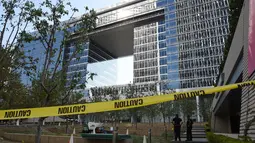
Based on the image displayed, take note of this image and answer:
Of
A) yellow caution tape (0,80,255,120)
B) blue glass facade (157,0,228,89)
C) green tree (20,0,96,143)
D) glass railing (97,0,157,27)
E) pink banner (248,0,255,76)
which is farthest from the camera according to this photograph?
glass railing (97,0,157,27)

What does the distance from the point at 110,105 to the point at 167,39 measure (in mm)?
81346

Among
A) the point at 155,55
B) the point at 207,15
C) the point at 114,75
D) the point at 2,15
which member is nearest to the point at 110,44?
the point at 114,75

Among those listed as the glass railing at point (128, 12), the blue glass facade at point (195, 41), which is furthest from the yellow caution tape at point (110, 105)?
the glass railing at point (128, 12)

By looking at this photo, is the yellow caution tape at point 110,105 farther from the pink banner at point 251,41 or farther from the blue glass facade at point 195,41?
the blue glass facade at point 195,41

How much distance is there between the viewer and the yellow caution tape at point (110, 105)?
5.39 metres

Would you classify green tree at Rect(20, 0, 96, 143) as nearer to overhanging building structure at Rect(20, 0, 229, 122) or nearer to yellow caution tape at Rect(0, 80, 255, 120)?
yellow caution tape at Rect(0, 80, 255, 120)

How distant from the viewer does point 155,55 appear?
91625mm

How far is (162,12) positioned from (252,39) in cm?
8927

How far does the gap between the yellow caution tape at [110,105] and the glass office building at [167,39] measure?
6182 cm

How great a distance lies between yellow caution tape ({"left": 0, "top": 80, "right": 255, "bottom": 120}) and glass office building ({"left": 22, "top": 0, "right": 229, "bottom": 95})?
6182 centimetres

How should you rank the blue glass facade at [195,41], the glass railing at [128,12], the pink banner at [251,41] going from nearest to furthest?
the pink banner at [251,41]
the blue glass facade at [195,41]
the glass railing at [128,12]

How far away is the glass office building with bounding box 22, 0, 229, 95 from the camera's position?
246 feet

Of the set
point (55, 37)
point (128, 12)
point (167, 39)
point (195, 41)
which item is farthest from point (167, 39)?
point (55, 37)

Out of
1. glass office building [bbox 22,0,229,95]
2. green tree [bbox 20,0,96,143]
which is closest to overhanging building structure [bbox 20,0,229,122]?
glass office building [bbox 22,0,229,95]
